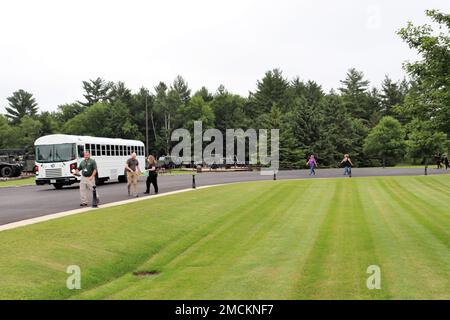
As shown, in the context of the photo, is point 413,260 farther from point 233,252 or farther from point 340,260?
point 233,252

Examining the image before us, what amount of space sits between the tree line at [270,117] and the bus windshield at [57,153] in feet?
127

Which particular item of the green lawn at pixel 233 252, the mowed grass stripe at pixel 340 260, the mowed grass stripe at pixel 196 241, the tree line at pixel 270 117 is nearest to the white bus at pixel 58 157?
the green lawn at pixel 233 252

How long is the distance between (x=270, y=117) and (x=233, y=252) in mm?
58747

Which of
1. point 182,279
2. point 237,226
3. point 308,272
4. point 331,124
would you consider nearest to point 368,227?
point 237,226

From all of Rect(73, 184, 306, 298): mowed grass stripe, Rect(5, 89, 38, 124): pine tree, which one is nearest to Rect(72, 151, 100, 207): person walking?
Rect(73, 184, 306, 298): mowed grass stripe

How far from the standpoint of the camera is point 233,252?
11047 mm

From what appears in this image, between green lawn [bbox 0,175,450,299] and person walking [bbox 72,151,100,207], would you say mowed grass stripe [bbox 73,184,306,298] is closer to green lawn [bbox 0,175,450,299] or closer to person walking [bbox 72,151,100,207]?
green lawn [bbox 0,175,450,299]

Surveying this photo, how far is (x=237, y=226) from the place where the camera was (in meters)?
14.6

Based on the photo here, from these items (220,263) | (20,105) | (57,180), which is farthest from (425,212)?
(20,105)

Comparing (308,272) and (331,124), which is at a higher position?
(331,124)

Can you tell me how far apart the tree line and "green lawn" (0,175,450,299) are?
1908 inches
